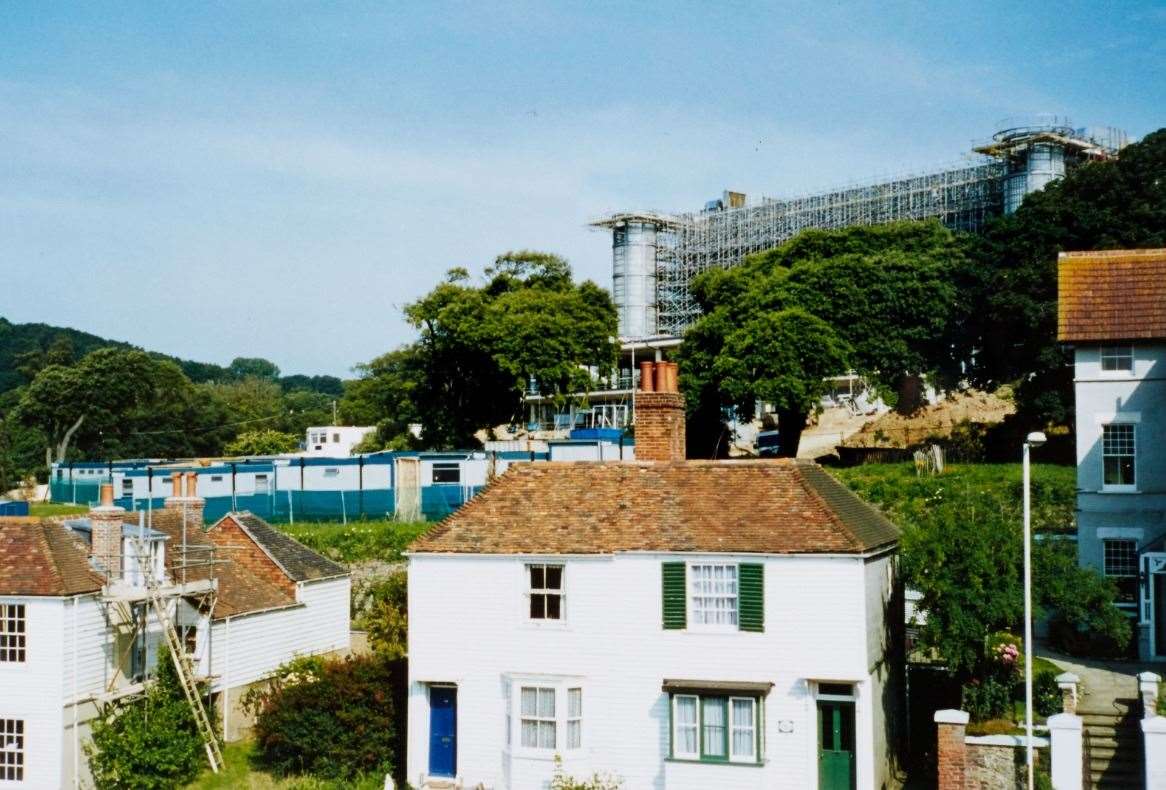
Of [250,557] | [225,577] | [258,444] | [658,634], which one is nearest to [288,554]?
[250,557]

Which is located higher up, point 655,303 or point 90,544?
point 655,303

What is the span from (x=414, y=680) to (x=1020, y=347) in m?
42.7

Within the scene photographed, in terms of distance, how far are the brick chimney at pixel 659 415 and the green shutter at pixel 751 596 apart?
3.87 meters

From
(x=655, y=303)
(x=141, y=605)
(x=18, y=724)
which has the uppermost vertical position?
(x=655, y=303)

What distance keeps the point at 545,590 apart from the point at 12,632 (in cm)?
1285

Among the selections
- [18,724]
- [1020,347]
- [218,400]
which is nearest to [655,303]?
[218,400]

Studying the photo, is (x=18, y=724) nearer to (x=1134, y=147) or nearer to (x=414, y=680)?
(x=414, y=680)

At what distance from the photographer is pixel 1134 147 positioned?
61.5m

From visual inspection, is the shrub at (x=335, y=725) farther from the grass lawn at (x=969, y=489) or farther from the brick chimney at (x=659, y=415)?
the grass lawn at (x=969, y=489)

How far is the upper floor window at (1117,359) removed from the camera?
110 feet

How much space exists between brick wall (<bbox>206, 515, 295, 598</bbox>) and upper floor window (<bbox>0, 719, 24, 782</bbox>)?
824 centimetres

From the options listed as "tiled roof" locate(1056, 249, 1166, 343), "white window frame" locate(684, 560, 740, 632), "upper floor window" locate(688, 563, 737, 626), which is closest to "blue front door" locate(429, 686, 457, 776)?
"white window frame" locate(684, 560, 740, 632)

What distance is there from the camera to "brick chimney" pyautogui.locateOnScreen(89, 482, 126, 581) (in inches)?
1172

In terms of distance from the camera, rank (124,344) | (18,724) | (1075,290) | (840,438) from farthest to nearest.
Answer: (124,344)
(840,438)
(1075,290)
(18,724)
